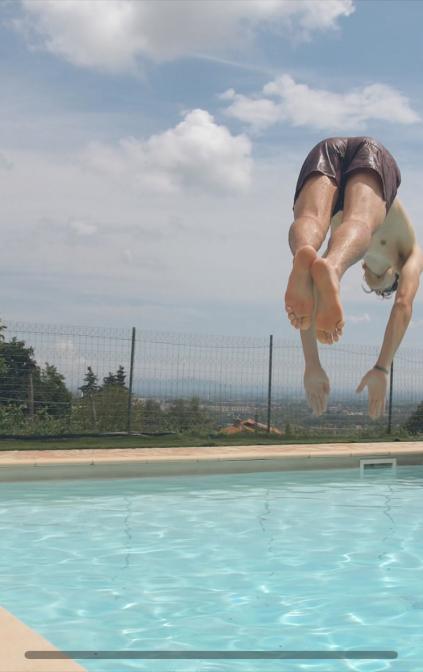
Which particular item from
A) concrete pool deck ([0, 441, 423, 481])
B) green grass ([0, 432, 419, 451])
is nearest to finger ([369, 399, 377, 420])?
concrete pool deck ([0, 441, 423, 481])

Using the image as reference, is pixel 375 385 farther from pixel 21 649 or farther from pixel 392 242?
pixel 21 649

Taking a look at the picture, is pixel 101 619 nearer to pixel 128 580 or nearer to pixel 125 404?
pixel 128 580

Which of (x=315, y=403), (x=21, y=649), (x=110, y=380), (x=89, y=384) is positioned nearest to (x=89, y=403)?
(x=89, y=384)

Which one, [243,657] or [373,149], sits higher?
[373,149]

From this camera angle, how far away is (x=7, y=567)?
5.80 m

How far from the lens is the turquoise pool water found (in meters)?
4.33

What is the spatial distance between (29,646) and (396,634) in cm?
232

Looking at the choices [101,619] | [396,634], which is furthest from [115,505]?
[396,634]

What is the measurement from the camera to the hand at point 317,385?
423 cm

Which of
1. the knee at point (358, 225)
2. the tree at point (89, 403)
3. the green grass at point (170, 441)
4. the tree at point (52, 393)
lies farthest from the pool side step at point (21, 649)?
the tree at point (89, 403)

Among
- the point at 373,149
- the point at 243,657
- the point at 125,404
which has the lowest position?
the point at 243,657

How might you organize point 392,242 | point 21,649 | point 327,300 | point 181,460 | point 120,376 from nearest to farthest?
point 21,649, point 327,300, point 392,242, point 181,460, point 120,376

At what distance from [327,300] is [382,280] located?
1611mm

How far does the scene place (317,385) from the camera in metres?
4.22
